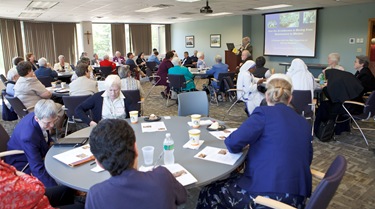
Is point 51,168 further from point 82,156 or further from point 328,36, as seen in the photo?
point 328,36

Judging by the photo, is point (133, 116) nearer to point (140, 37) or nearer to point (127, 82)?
point (127, 82)

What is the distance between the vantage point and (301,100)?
14.3ft

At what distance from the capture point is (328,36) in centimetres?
988

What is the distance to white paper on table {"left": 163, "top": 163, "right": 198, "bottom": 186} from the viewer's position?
1.77 metres

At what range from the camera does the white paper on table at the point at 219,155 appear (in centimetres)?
208

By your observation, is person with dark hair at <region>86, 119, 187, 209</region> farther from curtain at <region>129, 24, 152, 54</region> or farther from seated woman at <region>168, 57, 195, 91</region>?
curtain at <region>129, 24, 152, 54</region>

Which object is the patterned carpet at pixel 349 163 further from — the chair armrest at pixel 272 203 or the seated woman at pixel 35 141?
the seated woman at pixel 35 141

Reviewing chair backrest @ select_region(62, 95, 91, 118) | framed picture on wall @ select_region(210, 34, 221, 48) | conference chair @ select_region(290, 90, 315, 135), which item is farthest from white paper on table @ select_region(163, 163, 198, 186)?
framed picture on wall @ select_region(210, 34, 221, 48)

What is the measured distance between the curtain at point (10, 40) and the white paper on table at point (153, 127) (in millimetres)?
10379

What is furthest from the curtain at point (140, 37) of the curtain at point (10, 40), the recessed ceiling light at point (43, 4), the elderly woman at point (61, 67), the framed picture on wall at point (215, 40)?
the recessed ceiling light at point (43, 4)

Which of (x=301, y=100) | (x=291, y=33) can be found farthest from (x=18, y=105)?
(x=291, y=33)

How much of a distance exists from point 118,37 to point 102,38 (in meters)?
0.80

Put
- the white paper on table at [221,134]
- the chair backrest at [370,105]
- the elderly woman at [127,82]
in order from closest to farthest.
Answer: the white paper on table at [221,134], the chair backrest at [370,105], the elderly woman at [127,82]

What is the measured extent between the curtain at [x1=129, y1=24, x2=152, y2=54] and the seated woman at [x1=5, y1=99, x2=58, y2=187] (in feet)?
45.7
